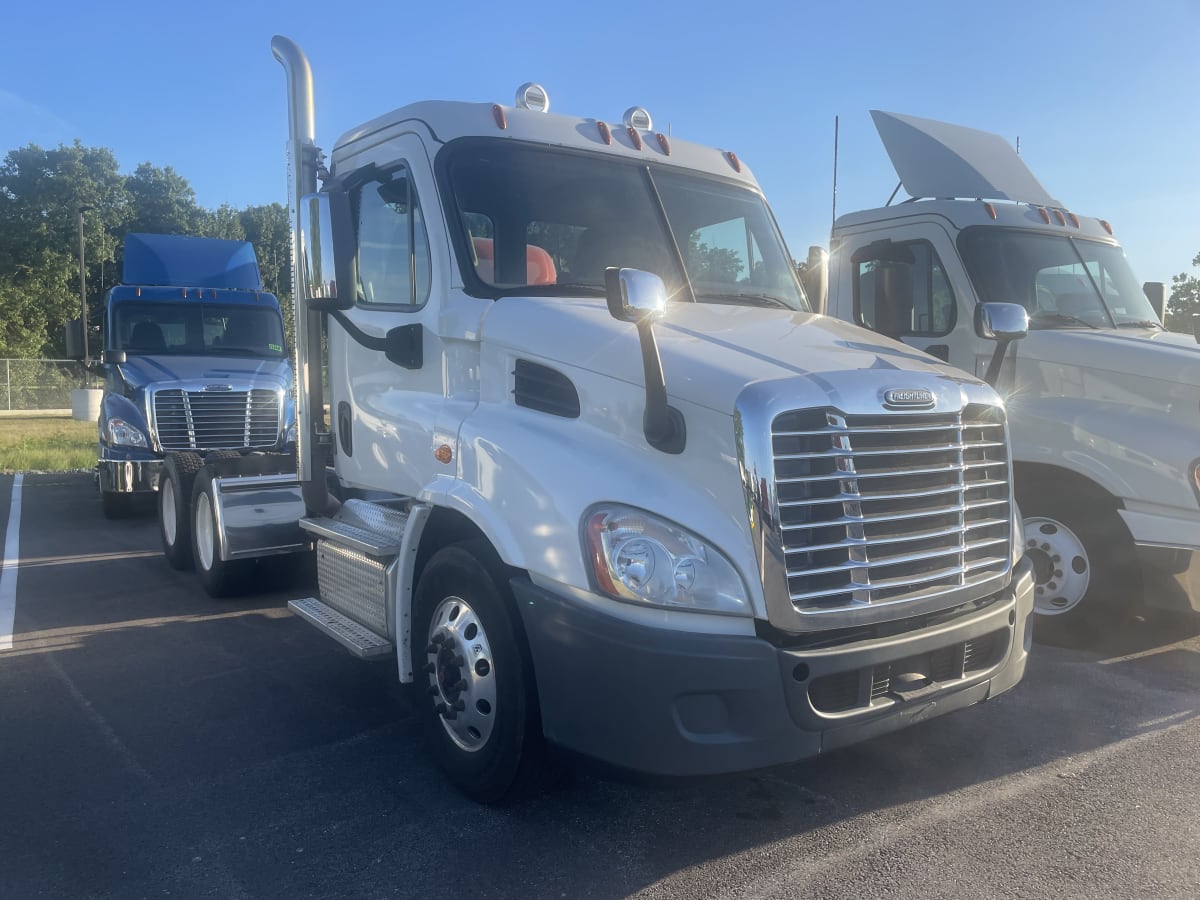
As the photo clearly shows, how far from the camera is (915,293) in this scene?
6.94 m

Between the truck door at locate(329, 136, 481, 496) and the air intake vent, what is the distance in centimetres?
32

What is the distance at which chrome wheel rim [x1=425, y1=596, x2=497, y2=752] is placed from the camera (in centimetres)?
376

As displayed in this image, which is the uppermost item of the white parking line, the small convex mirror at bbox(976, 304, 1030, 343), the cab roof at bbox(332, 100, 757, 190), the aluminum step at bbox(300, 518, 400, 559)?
the cab roof at bbox(332, 100, 757, 190)

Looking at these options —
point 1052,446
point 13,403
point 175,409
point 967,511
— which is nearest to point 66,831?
point 967,511

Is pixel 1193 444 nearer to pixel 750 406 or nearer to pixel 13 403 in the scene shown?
pixel 750 406

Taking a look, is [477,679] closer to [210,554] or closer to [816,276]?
[816,276]

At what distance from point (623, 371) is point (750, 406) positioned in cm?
54

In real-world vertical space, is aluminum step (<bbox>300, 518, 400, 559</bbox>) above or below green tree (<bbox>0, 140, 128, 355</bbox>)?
below

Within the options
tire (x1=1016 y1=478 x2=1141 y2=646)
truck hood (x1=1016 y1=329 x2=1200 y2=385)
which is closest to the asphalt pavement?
tire (x1=1016 y1=478 x2=1141 y2=646)

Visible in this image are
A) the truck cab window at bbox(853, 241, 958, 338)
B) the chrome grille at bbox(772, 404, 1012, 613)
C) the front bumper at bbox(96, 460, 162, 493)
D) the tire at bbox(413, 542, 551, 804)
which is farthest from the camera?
the front bumper at bbox(96, 460, 162, 493)

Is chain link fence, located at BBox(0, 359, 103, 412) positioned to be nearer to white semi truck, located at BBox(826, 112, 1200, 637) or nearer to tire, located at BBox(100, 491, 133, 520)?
tire, located at BBox(100, 491, 133, 520)

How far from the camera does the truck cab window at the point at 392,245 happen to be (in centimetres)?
453

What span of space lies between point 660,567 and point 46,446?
2225 centimetres

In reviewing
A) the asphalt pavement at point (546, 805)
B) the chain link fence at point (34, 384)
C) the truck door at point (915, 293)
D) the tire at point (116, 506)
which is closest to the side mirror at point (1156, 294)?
the truck door at point (915, 293)
